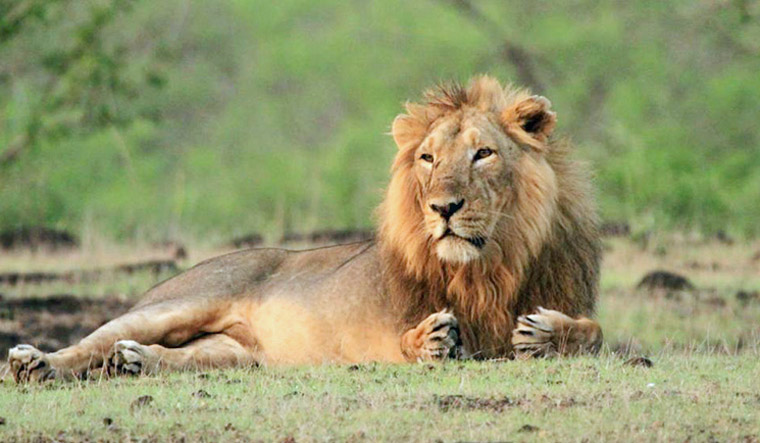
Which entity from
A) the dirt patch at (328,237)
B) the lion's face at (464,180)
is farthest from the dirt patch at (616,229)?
the lion's face at (464,180)

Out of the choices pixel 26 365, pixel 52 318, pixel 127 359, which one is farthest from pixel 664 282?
pixel 26 365

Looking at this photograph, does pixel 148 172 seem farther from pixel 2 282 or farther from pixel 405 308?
pixel 405 308

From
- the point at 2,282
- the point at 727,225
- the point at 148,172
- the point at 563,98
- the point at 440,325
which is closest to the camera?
the point at 440,325

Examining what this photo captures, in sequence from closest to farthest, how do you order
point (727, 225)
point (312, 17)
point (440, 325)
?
point (440, 325), point (727, 225), point (312, 17)

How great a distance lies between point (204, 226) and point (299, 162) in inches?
261

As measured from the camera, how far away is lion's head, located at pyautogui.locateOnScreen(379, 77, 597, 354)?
682 centimetres

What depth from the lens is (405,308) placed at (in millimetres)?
7191

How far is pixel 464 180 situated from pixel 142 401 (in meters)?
1.74

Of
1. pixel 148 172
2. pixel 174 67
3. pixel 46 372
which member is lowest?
pixel 46 372

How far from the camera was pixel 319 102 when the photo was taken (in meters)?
39.2

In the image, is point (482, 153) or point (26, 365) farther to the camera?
point (482, 153)

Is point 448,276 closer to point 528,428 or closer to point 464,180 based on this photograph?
point 464,180

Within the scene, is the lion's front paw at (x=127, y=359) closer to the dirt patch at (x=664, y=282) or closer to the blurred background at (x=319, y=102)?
the dirt patch at (x=664, y=282)

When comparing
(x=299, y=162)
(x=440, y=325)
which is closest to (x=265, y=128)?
(x=299, y=162)
